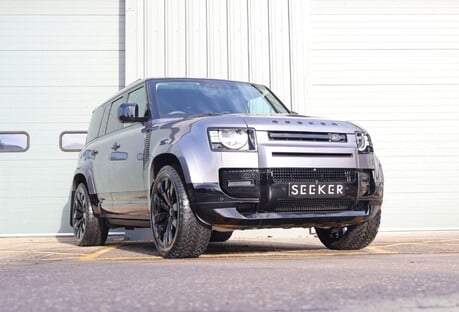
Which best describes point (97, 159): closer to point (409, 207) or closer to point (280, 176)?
point (280, 176)

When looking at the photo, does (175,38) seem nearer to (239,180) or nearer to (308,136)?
(308,136)

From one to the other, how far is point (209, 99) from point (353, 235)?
183 cm

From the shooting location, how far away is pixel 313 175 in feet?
15.0

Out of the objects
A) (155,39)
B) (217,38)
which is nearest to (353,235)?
(217,38)

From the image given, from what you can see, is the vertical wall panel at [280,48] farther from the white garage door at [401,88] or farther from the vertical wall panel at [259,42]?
the white garage door at [401,88]

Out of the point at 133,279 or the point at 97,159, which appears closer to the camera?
the point at 133,279

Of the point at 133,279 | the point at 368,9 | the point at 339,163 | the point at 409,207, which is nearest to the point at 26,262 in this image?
the point at 133,279

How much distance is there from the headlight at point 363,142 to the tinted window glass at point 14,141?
637 centimetres

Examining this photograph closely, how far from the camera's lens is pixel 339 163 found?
4703 mm

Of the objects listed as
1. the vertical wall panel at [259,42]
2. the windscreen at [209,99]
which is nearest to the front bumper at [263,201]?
the windscreen at [209,99]

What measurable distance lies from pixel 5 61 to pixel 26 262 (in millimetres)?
6003

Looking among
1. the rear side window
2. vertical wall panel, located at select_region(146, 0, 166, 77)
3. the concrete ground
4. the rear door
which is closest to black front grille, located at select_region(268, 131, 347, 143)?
the concrete ground

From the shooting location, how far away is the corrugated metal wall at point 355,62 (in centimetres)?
935

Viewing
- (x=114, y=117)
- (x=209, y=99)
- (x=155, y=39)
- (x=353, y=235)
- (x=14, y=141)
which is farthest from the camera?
(x=14, y=141)
